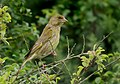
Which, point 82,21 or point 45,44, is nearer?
point 45,44

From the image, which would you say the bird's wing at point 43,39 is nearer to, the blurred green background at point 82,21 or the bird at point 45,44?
the bird at point 45,44

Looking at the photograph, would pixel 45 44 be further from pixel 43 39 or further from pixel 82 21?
pixel 82 21

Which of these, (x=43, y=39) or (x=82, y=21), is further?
(x=82, y=21)

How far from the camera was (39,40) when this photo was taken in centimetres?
798

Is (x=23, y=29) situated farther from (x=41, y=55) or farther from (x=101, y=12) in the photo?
(x=101, y=12)

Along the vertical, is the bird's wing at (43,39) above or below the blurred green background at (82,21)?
below

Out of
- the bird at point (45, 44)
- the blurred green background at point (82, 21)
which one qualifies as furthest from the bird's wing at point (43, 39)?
the blurred green background at point (82, 21)

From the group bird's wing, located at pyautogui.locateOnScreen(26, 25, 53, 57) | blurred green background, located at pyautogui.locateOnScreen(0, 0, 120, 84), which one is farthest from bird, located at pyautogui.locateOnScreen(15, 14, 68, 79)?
blurred green background, located at pyautogui.locateOnScreen(0, 0, 120, 84)

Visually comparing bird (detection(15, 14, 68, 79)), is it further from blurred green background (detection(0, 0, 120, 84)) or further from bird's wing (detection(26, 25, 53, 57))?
blurred green background (detection(0, 0, 120, 84))

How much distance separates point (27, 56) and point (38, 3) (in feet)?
17.9

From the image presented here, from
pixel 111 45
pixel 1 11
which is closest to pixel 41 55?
pixel 1 11

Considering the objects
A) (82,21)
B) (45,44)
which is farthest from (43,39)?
(82,21)

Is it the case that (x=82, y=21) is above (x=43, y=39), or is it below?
above

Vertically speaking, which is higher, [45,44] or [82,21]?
[82,21]
